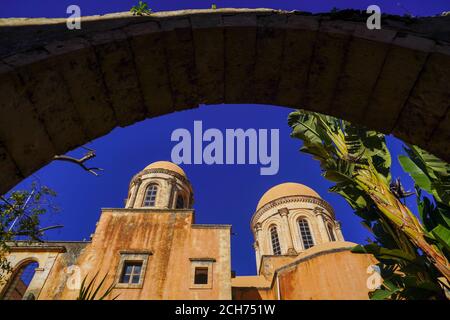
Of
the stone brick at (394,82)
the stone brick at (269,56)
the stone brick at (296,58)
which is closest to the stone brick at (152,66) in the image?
the stone brick at (269,56)

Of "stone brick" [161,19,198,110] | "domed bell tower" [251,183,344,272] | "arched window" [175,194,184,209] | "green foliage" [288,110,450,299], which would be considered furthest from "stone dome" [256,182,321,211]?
"stone brick" [161,19,198,110]

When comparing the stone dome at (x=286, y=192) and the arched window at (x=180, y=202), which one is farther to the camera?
the stone dome at (x=286, y=192)

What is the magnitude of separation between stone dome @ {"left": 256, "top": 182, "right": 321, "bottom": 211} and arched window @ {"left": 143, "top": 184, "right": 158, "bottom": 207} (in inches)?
423

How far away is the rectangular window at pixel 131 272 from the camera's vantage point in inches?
533

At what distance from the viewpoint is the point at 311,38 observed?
8.39ft

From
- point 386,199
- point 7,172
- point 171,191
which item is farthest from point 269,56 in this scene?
point 171,191

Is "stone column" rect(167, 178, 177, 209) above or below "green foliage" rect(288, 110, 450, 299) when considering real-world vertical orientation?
above

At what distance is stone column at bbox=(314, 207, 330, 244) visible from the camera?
76.7 ft

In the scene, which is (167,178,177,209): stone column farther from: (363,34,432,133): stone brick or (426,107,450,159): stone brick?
(426,107,450,159): stone brick

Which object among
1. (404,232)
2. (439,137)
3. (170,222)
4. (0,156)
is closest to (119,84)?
(0,156)

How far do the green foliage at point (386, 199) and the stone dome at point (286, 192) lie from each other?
18916mm

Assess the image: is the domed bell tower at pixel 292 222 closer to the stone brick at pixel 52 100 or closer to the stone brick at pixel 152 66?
the stone brick at pixel 152 66

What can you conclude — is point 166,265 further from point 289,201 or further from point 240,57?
point 289,201
